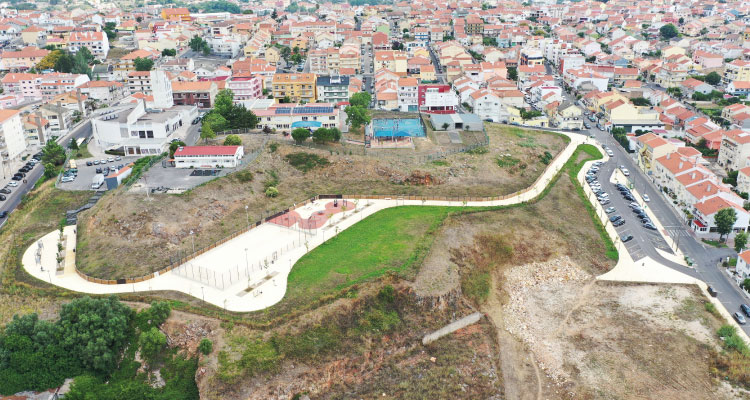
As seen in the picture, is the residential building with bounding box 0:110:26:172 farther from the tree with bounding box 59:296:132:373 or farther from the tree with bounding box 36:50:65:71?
the tree with bounding box 36:50:65:71

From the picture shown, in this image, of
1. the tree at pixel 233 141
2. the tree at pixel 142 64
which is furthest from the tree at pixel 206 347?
the tree at pixel 142 64

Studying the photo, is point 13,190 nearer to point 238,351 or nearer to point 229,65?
point 238,351

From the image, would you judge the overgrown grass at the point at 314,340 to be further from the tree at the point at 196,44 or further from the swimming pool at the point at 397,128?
the tree at the point at 196,44

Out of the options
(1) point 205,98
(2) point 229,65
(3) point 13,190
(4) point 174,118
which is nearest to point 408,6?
(2) point 229,65

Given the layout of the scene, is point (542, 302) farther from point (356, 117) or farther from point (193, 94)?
point (193, 94)

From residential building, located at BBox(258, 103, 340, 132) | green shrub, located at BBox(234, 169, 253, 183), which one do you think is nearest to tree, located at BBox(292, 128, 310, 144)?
residential building, located at BBox(258, 103, 340, 132)

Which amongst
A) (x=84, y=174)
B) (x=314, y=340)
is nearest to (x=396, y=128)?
(x=84, y=174)
